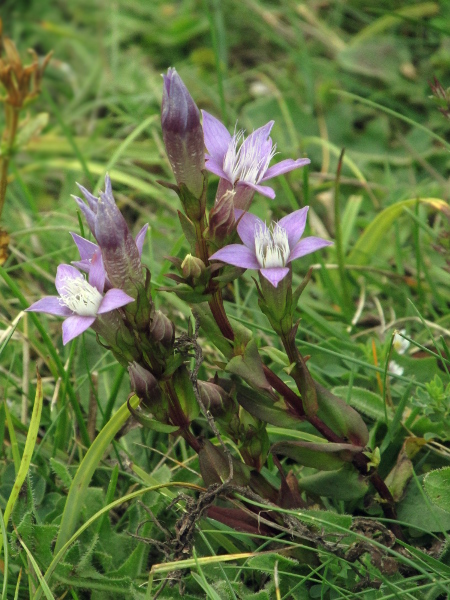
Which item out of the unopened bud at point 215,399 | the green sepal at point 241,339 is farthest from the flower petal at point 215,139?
the unopened bud at point 215,399

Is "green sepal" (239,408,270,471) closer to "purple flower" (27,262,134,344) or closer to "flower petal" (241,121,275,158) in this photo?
"purple flower" (27,262,134,344)

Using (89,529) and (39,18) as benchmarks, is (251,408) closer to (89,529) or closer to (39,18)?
(89,529)

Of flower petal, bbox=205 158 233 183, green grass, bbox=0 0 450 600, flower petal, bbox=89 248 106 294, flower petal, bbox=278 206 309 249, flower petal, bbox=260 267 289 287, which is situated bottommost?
green grass, bbox=0 0 450 600

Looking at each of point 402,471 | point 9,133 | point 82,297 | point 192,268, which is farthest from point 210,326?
point 9,133

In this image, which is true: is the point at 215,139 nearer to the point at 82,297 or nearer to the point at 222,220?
the point at 222,220

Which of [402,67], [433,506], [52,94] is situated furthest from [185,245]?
[52,94]

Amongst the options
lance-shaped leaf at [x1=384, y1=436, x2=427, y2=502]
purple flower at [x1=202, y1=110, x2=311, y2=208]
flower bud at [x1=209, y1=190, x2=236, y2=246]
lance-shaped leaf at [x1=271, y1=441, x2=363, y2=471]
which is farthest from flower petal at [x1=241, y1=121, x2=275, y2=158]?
lance-shaped leaf at [x1=384, y1=436, x2=427, y2=502]

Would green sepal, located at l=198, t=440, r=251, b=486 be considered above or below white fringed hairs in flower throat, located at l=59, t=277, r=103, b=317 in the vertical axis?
below
